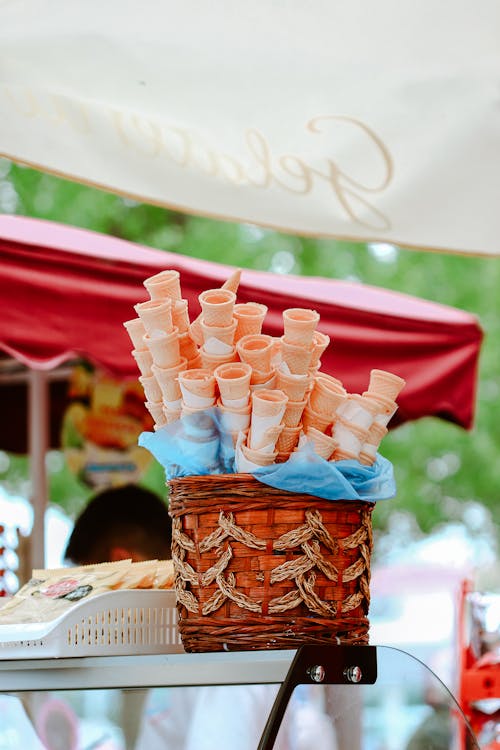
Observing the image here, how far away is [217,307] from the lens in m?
1.39

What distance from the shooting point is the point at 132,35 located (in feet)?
8.22

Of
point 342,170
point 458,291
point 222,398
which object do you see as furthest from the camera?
point 458,291

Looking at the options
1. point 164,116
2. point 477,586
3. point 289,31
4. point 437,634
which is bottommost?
point 437,634

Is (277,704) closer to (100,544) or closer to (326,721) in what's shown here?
(326,721)

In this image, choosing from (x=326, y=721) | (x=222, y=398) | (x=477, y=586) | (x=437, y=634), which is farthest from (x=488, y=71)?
(x=437, y=634)

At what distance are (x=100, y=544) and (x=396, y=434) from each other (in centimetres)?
785

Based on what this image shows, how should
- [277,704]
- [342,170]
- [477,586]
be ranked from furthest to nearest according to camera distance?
[477,586], [342,170], [277,704]

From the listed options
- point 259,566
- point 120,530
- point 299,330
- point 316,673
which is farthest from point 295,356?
point 120,530

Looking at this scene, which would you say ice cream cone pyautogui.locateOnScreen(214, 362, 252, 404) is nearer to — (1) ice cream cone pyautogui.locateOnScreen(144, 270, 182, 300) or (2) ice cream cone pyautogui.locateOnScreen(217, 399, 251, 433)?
(2) ice cream cone pyautogui.locateOnScreen(217, 399, 251, 433)

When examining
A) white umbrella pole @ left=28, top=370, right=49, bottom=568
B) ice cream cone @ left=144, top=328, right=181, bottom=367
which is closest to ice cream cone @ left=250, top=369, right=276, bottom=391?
ice cream cone @ left=144, top=328, right=181, bottom=367

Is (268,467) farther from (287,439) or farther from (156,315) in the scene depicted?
(156,315)

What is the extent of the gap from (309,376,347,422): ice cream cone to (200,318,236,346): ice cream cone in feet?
0.41

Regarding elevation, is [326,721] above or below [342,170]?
below

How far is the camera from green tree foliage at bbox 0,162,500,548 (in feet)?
34.2
